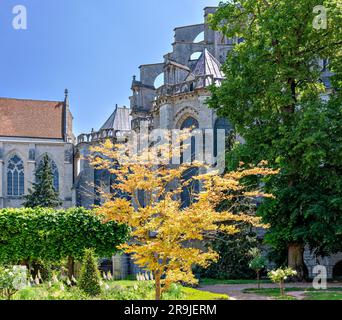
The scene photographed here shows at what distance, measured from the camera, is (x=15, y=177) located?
4828 cm

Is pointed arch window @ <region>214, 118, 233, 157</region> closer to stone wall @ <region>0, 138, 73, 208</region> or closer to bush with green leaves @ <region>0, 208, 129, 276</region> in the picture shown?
bush with green leaves @ <region>0, 208, 129, 276</region>

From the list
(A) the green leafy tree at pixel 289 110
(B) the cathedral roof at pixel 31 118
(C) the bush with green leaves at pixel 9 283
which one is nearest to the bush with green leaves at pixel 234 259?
(A) the green leafy tree at pixel 289 110

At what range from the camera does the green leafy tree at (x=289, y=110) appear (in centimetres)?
1859

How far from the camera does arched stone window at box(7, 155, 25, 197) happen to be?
47875 millimetres

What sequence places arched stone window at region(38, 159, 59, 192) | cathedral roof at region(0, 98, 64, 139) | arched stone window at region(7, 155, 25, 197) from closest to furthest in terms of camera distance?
arched stone window at region(7, 155, 25, 197)
arched stone window at region(38, 159, 59, 192)
cathedral roof at region(0, 98, 64, 139)

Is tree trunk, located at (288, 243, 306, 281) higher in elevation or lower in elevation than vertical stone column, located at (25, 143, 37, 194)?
lower

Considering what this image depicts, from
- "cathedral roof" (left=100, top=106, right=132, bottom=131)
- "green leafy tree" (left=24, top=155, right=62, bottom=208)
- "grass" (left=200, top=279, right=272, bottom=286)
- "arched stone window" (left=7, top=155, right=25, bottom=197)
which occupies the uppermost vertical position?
"cathedral roof" (left=100, top=106, right=132, bottom=131)

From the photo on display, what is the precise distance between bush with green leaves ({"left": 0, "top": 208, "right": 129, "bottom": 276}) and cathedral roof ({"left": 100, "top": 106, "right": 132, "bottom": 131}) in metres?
26.3

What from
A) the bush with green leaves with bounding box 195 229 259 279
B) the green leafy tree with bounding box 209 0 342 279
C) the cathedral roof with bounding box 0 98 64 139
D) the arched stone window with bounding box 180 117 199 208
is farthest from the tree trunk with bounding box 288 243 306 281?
the cathedral roof with bounding box 0 98 64 139

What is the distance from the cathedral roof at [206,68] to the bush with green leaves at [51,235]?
1539 cm

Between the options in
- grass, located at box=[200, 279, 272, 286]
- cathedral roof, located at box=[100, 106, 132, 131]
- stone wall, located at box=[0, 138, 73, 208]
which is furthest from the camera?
cathedral roof, located at box=[100, 106, 132, 131]

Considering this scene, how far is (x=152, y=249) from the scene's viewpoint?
12.4 metres
